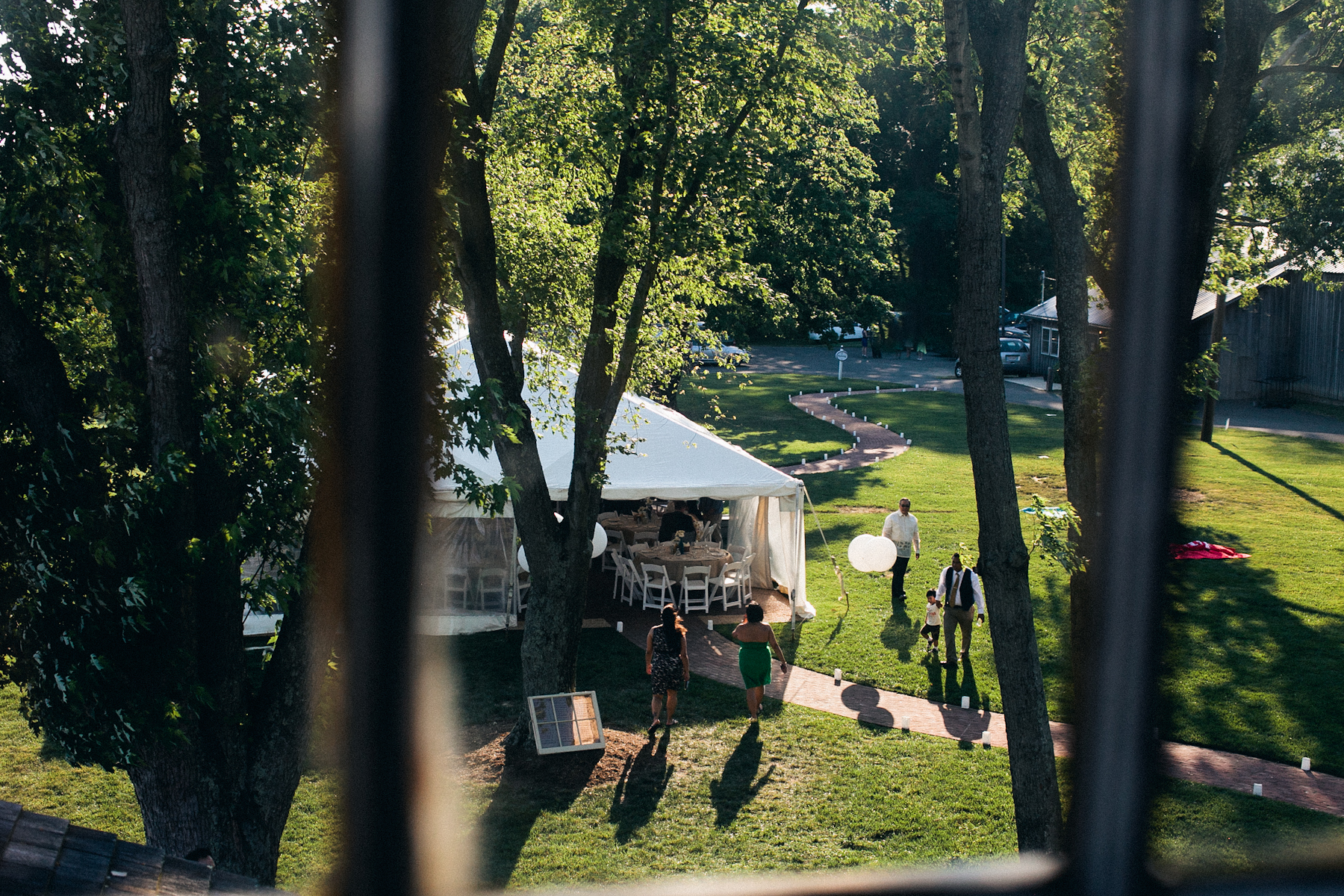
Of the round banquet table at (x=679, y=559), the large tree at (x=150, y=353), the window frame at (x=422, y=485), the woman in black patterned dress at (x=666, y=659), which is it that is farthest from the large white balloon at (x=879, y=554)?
the window frame at (x=422, y=485)

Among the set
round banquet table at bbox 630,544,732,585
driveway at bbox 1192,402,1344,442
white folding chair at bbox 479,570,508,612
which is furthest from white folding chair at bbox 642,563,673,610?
driveway at bbox 1192,402,1344,442

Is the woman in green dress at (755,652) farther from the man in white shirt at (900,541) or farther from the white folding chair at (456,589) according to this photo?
the white folding chair at (456,589)

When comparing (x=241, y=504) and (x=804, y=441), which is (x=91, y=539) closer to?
(x=241, y=504)

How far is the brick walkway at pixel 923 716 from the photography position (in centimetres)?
941

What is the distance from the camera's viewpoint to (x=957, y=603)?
12711mm

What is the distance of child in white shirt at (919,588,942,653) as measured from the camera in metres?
13.1

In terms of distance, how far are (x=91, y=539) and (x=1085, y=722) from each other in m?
4.62

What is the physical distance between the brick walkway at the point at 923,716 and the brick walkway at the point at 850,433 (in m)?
9.83

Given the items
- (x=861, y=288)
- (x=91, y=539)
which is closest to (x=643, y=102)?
(x=91, y=539)

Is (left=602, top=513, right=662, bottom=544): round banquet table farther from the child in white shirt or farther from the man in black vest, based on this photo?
the man in black vest

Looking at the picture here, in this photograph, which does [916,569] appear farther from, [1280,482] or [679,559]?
[1280,482]

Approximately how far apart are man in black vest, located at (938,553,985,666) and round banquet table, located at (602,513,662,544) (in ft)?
17.1

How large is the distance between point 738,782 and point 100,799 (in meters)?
5.72

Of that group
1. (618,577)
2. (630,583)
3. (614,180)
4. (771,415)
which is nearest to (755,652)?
(630,583)
